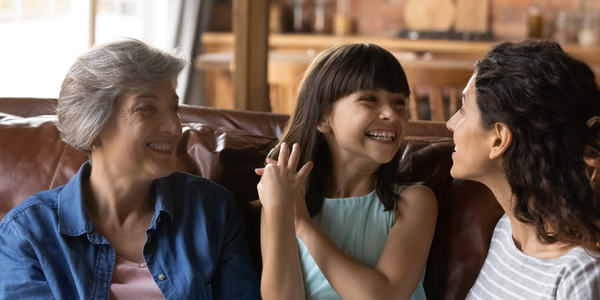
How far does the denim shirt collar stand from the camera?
4.38 ft

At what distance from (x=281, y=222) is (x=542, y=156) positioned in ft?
1.87

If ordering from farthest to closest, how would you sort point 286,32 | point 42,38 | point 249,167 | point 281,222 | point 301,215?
point 286,32 < point 42,38 < point 249,167 < point 301,215 < point 281,222

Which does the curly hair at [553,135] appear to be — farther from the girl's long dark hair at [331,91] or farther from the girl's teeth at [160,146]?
the girl's teeth at [160,146]

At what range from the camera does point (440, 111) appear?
319 cm

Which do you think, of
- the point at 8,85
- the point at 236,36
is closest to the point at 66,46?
the point at 8,85

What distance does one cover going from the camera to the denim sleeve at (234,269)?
1.40 meters

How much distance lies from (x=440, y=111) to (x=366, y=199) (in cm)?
189

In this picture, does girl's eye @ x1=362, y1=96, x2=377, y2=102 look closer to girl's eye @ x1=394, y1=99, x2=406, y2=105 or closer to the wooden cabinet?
girl's eye @ x1=394, y1=99, x2=406, y2=105

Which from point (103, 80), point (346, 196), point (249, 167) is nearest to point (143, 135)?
point (103, 80)

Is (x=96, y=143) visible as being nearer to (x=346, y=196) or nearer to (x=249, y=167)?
(x=249, y=167)

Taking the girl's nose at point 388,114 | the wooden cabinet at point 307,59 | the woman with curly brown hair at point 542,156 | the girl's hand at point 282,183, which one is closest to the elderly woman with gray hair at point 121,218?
the girl's hand at point 282,183

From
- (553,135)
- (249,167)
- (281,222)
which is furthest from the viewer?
(249,167)

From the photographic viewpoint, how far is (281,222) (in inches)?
49.1

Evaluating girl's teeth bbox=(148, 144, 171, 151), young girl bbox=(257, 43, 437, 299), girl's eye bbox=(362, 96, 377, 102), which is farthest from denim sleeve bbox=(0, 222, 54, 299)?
girl's eye bbox=(362, 96, 377, 102)
